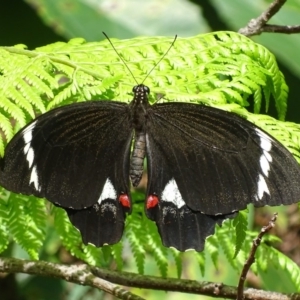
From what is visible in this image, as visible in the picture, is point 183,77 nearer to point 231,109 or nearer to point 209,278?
point 231,109

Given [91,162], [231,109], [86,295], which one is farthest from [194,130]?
[86,295]

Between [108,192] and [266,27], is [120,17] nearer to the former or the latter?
[266,27]

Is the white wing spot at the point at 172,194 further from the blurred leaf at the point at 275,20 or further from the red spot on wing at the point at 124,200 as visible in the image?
the blurred leaf at the point at 275,20

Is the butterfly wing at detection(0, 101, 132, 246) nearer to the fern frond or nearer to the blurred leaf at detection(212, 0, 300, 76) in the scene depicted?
the fern frond

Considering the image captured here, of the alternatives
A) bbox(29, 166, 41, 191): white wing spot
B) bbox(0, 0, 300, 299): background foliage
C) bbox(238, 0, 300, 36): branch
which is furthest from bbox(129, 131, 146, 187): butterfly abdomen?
bbox(0, 0, 300, 299): background foliage

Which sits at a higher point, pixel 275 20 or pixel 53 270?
pixel 275 20

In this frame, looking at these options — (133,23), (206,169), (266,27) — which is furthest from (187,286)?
(133,23)

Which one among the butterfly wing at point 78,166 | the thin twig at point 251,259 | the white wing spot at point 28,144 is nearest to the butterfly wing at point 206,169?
the butterfly wing at point 78,166
